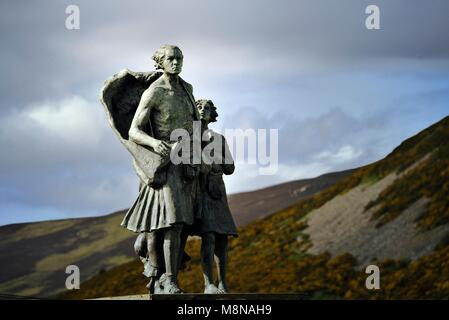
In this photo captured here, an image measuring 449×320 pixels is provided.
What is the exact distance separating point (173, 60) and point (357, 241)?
2122cm

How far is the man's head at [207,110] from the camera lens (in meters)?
14.4

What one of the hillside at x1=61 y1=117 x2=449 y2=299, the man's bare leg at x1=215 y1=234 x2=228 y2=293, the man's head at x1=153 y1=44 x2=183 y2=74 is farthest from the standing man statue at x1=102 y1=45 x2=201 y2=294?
the hillside at x1=61 y1=117 x2=449 y2=299

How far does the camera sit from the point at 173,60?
1393 centimetres

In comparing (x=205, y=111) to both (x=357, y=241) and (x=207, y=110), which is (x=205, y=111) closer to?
(x=207, y=110)

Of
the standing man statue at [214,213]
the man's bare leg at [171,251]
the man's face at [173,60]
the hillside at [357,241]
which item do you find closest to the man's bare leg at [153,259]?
the man's bare leg at [171,251]

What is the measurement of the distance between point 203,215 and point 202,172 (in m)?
0.55

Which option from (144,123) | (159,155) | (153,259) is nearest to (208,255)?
(153,259)

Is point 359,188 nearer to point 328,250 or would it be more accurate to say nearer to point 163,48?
point 328,250

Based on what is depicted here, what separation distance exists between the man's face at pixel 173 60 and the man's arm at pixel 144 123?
35cm

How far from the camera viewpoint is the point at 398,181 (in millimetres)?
35844

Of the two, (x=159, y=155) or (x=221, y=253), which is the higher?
(x=159, y=155)

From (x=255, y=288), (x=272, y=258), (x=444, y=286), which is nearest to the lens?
(x=444, y=286)

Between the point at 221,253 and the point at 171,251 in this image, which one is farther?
the point at 221,253
